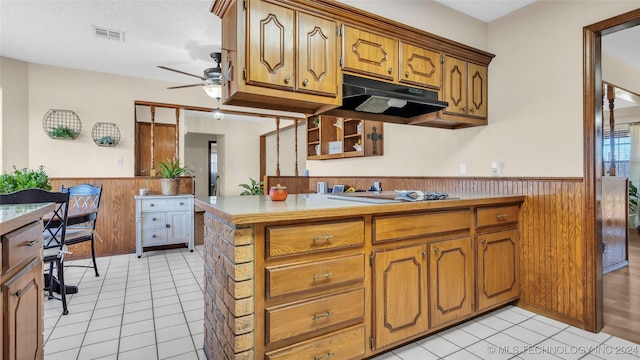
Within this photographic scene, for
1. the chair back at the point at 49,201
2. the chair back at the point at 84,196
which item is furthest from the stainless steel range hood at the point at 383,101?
the chair back at the point at 84,196

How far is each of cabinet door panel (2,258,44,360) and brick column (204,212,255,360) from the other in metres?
0.73

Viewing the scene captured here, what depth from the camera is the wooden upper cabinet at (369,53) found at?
2119 mm

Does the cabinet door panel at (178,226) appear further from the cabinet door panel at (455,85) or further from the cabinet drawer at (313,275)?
the cabinet door panel at (455,85)

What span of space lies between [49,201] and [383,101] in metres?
2.63

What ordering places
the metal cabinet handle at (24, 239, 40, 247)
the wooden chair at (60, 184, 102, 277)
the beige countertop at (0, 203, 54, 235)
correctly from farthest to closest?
the wooden chair at (60, 184, 102, 277), the metal cabinet handle at (24, 239, 40, 247), the beige countertop at (0, 203, 54, 235)

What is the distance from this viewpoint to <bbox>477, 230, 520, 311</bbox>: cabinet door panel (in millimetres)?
2227

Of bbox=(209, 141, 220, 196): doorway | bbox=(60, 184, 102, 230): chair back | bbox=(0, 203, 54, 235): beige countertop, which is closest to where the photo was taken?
bbox=(0, 203, 54, 235): beige countertop

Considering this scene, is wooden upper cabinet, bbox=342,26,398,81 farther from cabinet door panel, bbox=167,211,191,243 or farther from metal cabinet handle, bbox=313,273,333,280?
cabinet door panel, bbox=167,211,191,243

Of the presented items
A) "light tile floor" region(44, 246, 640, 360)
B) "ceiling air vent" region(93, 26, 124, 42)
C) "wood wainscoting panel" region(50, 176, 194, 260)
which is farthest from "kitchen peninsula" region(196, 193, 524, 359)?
"wood wainscoting panel" region(50, 176, 194, 260)

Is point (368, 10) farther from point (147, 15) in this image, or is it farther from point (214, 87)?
point (147, 15)

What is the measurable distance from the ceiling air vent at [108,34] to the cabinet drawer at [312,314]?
130 inches

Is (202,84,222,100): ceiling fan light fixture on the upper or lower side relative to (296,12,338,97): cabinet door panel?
upper

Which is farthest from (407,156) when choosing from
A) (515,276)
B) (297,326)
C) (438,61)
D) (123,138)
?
(123,138)

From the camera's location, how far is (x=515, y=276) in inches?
98.0
